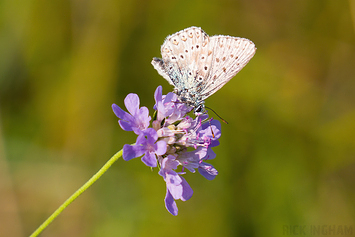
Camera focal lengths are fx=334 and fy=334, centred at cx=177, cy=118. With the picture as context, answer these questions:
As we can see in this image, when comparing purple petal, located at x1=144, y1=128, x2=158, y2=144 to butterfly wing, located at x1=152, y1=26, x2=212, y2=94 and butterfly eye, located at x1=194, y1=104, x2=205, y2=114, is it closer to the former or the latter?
butterfly eye, located at x1=194, y1=104, x2=205, y2=114

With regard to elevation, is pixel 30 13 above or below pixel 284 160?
above

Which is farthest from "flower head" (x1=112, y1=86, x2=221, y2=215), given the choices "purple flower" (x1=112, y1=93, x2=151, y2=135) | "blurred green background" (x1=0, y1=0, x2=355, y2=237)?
"blurred green background" (x1=0, y1=0, x2=355, y2=237)

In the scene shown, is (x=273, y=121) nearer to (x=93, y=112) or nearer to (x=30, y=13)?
(x=93, y=112)

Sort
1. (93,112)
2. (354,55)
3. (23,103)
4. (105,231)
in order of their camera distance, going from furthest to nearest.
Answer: (354,55), (93,112), (23,103), (105,231)

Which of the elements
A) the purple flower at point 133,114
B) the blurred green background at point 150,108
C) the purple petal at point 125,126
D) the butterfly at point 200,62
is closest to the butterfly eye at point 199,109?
the butterfly at point 200,62

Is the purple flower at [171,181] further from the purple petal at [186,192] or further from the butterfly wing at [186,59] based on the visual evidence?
the butterfly wing at [186,59]

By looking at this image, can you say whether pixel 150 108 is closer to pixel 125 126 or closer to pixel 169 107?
pixel 169 107

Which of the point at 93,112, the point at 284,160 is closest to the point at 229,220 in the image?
the point at 284,160
